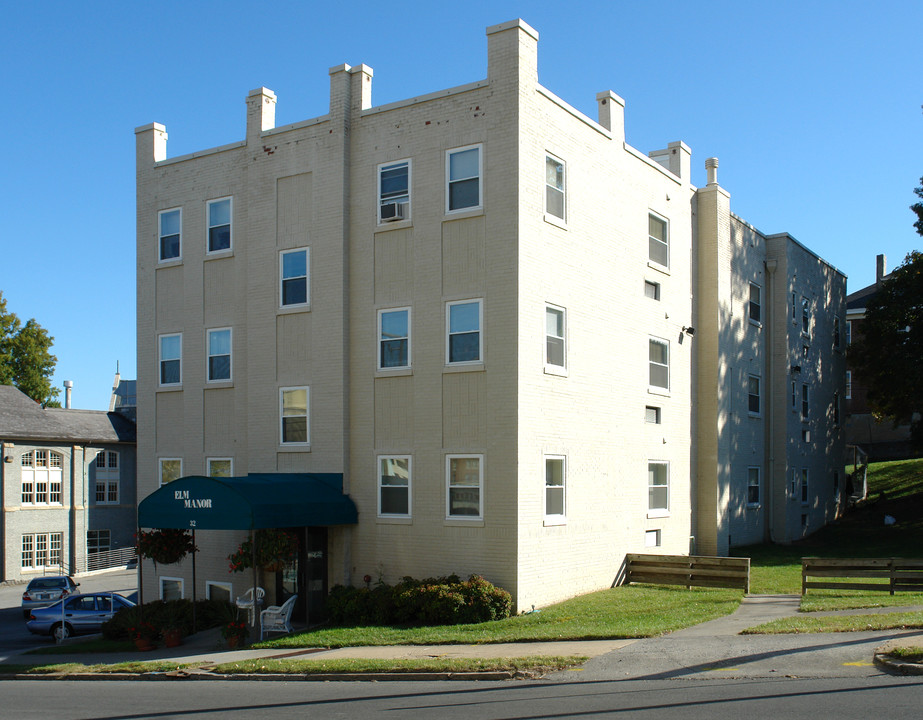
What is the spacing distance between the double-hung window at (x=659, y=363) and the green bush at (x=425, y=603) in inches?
362

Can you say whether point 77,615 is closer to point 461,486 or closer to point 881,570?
point 461,486

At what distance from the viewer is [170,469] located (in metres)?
26.7

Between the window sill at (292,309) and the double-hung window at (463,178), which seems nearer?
the double-hung window at (463,178)

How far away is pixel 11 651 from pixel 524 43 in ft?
65.3

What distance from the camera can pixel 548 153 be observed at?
21.5m

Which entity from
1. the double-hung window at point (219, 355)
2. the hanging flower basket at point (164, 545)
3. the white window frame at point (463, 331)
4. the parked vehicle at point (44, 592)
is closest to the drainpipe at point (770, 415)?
the white window frame at point (463, 331)

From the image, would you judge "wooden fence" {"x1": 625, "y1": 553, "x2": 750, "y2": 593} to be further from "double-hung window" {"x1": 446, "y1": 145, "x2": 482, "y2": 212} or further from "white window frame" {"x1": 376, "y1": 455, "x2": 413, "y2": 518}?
"double-hung window" {"x1": 446, "y1": 145, "x2": 482, "y2": 212}

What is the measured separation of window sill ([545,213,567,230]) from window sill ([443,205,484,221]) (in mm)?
1574

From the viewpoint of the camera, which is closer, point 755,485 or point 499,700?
point 499,700

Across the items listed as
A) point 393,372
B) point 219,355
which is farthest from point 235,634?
point 219,355

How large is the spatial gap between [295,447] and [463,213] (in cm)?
716

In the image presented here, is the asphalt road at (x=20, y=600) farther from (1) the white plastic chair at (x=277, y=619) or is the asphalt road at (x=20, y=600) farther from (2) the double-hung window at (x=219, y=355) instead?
(2) the double-hung window at (x=219, y=355)

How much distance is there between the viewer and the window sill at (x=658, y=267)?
85.7ft

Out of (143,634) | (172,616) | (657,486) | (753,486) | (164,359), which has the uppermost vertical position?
(164,359)
